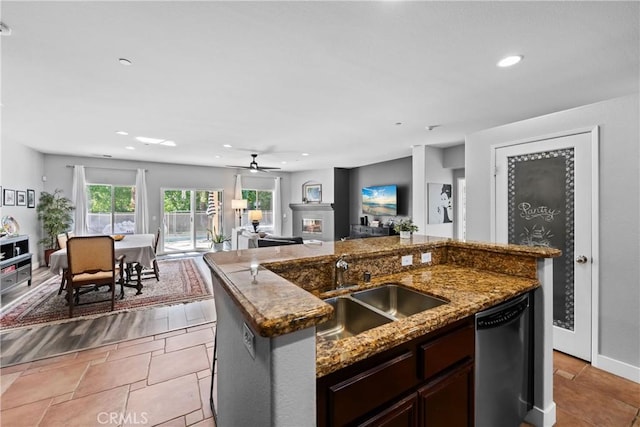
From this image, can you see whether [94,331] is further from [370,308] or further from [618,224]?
[618,224]

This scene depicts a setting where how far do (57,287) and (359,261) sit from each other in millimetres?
5289

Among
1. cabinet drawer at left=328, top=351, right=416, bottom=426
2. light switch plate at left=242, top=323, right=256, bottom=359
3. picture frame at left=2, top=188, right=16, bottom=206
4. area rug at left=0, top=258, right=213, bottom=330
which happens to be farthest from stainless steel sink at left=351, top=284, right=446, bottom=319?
picture frame at left=2, top=188, right=16, bottom=206

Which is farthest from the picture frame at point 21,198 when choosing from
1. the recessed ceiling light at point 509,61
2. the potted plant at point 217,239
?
the recessed ceiling light at point 509,61

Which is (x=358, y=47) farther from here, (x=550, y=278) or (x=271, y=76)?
(x=550, y=278)

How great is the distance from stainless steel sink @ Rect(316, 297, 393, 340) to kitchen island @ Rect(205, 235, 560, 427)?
72mm

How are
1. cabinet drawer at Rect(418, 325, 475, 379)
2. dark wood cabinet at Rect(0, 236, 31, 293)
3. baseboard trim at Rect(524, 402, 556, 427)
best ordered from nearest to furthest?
1. cabinet drawer at Rect(418, 325, 475, 379)
2. baseboard trim at Rect(524, 402, 556, 427)
3. dark wood cabinet at Rect(0, 236, 31, 293)

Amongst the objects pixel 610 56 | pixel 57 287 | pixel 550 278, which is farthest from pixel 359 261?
pixel 57 287

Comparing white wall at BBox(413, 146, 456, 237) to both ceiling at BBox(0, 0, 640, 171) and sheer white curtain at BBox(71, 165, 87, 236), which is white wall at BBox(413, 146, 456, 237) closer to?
ceiling at BBox(0, 0, 640, 171)

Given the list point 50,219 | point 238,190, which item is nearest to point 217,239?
point 238,190

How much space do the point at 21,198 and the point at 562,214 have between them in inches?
327

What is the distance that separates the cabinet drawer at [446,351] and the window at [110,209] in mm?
7945

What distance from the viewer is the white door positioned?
2.51m

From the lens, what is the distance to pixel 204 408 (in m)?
1.93

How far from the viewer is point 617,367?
233 centimetres
